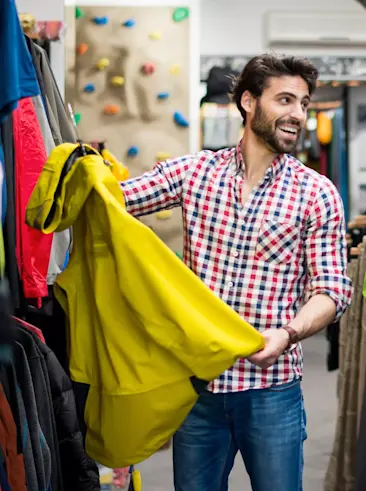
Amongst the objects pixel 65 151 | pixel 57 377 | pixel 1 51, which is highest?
pixel 1 51

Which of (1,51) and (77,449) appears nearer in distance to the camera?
(1,51)

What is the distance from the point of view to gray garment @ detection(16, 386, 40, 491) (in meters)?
2.12

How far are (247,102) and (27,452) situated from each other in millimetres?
1177

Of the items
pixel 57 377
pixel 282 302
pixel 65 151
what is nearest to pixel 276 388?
pixel 282 302

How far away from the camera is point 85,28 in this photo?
5.98 metres

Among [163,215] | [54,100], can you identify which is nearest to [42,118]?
[54,100]

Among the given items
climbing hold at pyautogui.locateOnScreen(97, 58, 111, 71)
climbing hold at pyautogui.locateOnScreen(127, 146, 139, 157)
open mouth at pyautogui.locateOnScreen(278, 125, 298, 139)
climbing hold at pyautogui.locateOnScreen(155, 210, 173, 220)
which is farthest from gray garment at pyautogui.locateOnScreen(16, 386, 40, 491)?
climbing hold at pyautogui.locateOnScreen(97, 58, 111, 71)

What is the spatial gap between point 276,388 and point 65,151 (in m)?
0.85

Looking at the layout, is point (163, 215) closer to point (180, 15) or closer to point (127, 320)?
point (180, 15)

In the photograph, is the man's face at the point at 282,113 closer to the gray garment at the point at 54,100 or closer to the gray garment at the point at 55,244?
the gray garment at the point at 55,244

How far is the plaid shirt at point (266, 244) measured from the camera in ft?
7.54

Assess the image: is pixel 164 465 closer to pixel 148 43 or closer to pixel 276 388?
pixel 276 388

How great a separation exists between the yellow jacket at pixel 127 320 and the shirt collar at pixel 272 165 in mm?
461

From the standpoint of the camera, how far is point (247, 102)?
2.53m
